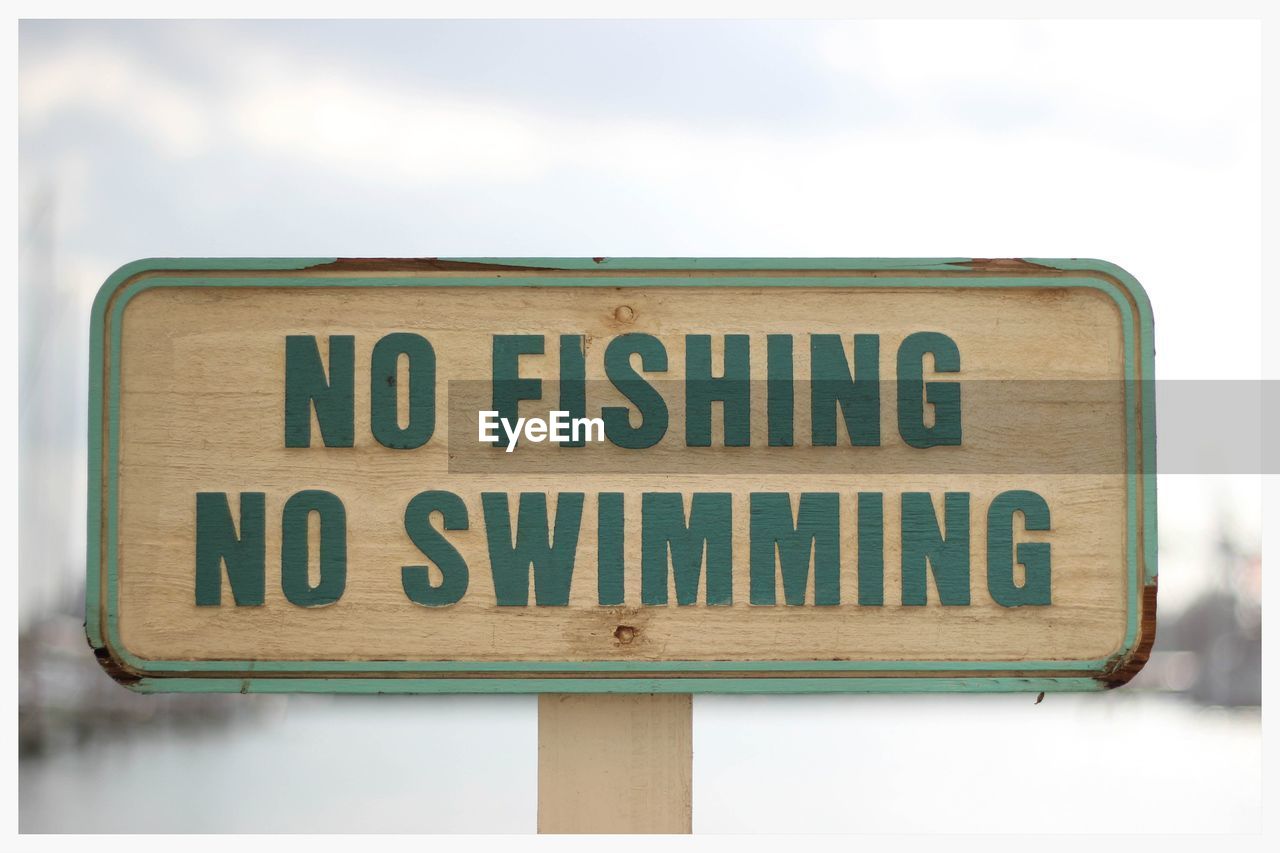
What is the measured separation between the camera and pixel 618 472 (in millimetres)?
2891

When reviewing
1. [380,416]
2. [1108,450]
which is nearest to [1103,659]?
[1108,450]

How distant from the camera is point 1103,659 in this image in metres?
2.85

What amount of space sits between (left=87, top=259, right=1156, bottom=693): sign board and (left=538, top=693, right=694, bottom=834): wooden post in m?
0.11

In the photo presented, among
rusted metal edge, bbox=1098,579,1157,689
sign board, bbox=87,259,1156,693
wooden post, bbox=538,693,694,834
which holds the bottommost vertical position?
wooden post, bbox=538,693,694,834

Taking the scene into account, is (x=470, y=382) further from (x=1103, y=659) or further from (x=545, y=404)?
(x=1103, y=659)

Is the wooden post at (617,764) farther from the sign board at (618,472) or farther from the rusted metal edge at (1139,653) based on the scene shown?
the rusted metal edge at (1139,653)

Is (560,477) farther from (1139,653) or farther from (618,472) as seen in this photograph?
(1139,653)

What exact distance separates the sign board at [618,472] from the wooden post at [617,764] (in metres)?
0.11

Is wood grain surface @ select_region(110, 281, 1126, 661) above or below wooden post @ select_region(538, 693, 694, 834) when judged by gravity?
above

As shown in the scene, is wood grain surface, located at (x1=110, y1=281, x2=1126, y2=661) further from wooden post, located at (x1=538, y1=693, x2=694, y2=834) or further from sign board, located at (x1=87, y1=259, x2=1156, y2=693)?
wooden post, located at (x1=538, y1=693, x2=694, y2=834)

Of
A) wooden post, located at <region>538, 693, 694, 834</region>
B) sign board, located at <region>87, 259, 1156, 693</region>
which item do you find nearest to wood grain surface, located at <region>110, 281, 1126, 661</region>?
sign board, located at <region>87, 259, 1156, 693</region>

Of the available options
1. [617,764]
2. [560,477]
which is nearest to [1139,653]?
[617,764]

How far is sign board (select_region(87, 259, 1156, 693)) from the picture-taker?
2.86 metres

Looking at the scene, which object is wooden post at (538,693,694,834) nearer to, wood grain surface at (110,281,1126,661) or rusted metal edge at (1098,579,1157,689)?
wood grain surface at (110,281,1126,661)
